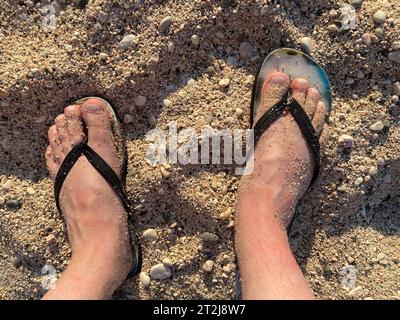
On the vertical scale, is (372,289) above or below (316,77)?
below

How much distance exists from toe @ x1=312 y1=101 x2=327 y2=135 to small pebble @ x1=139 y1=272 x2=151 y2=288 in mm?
933

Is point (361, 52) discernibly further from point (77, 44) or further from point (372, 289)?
point (77, 44)

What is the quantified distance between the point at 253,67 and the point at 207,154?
42 centimetres

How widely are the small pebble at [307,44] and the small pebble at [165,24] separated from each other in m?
0.55

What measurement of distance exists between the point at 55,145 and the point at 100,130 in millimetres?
202

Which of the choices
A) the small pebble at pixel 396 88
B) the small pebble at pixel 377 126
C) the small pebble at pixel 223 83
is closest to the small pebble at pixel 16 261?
the small pebble at pixel 223 83

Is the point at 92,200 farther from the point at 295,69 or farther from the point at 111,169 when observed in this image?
the point at 295,69

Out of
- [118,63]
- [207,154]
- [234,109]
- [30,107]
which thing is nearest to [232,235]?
[207,154]

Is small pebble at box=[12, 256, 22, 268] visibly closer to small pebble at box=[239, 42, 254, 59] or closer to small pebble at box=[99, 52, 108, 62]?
small pebble at box=[99, 52, 108, 62]

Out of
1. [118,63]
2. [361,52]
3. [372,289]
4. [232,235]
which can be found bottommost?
[372,289]

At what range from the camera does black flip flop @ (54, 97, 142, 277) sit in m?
2.02

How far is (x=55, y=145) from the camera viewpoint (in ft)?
6.79

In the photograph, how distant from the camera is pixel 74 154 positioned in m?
2.09

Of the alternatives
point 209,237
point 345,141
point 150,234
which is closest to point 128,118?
point 150,234
